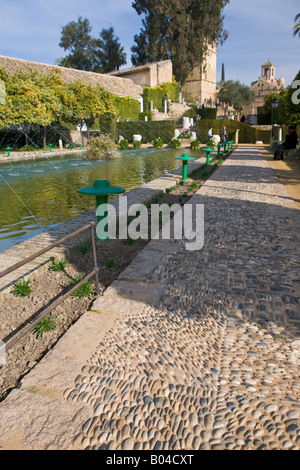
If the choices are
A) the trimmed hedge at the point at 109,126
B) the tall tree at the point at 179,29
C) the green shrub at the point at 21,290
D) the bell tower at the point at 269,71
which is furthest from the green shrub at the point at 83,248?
the bell tower at the point at 269,71

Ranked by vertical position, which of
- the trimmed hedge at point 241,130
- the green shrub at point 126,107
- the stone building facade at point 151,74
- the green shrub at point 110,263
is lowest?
the green shrub at point 110,263

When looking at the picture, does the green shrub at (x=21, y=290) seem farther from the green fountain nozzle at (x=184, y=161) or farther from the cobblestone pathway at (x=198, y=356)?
the green fountain nozzle at (x=184, y=161)

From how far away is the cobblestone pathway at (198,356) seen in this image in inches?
73.4

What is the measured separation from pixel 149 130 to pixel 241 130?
9452mm

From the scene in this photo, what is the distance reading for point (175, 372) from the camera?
2324 mm

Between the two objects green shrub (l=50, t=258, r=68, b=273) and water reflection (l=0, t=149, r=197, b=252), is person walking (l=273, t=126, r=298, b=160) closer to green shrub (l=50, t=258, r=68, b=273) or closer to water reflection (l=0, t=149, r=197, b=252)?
water reflection (l=0, t=149, r=197, b=252)

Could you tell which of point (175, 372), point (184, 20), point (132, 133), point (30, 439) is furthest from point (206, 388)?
point (184, 20)

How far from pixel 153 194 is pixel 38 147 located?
20.0 m

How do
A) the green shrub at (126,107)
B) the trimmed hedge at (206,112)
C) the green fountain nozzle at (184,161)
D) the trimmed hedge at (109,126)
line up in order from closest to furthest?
1. the green fountain nozzle at (184,161)
2. the trimmed hedge at (109,126)
3. the green shrub at (126,107)
4. the trimmed hedge at (206,112)

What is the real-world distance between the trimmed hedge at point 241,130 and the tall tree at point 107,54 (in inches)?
1302

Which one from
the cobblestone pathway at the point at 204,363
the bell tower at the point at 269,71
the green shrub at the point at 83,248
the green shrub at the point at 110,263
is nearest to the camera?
the cobblestone pathway at the point at 204,363

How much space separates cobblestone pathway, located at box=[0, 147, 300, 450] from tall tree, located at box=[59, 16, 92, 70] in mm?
62608
